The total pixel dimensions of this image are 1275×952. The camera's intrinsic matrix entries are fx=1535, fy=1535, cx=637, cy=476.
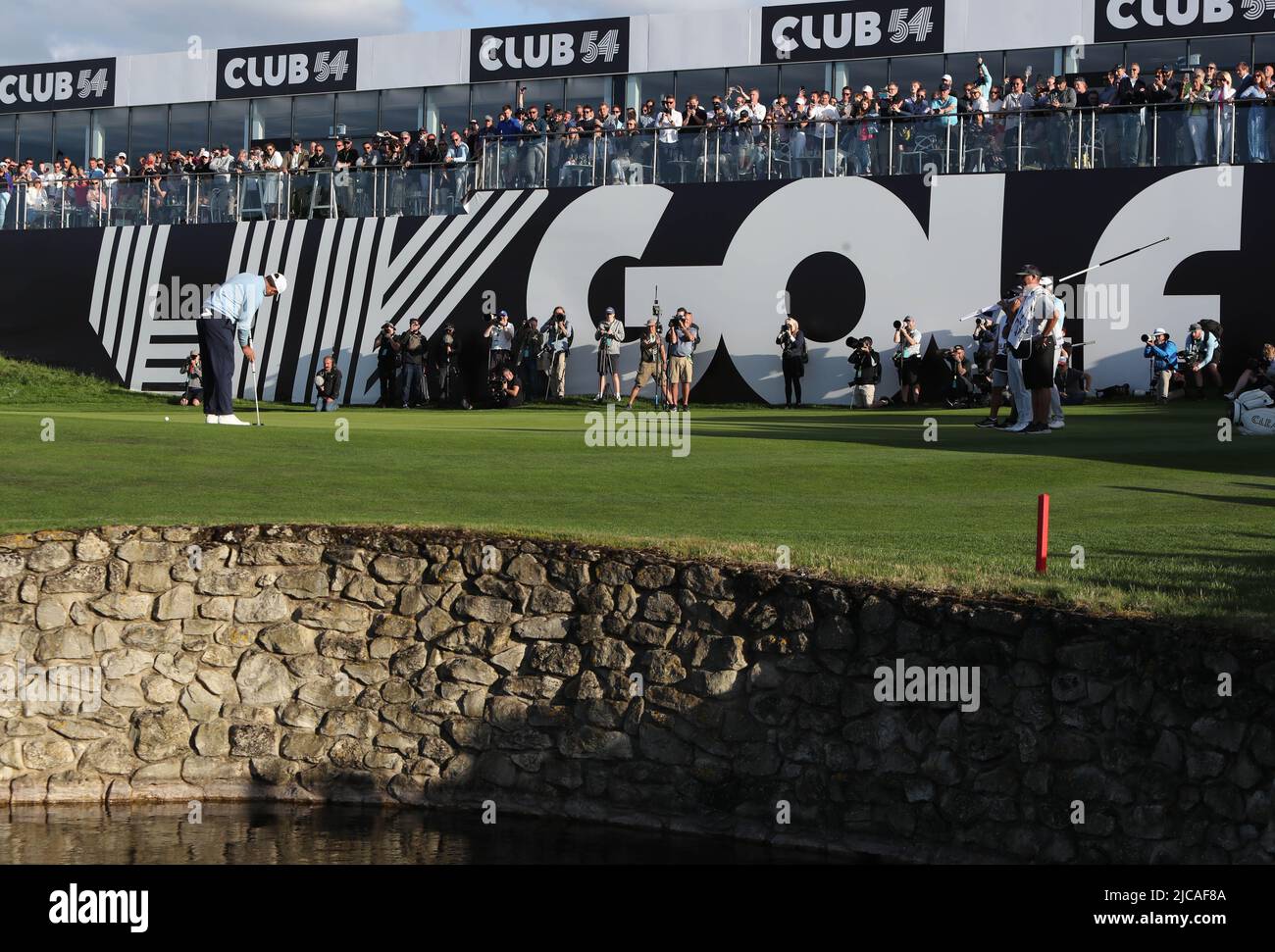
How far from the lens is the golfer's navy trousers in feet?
64.7

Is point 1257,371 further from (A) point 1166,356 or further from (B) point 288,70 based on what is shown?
(B) point 288,70

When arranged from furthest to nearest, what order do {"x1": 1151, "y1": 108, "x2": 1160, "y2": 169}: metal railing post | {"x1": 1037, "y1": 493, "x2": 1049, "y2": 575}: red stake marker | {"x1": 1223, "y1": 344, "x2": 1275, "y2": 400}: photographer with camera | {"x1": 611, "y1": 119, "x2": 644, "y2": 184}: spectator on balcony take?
{"x1": 611, "y1": 119, "x2": 644, "y2": 184}: spectator on balcony < {"x1": 1151, "y1": 108, "x2": 1160, "y2": 169}: metal railing post < {"x1": 1223, "y1": 344, "x2": 1275, "y2": 400}: photographer with camera < {"x1": 1037, "y1": 493, "x2": 1049, "y2": 575}: red stake marker

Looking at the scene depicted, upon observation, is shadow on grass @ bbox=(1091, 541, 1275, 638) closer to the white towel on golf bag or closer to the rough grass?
the rough grass

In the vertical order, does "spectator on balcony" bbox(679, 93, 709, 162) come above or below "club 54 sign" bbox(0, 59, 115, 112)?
below

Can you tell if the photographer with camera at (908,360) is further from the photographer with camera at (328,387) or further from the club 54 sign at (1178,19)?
the photographer with camera at (328,387)

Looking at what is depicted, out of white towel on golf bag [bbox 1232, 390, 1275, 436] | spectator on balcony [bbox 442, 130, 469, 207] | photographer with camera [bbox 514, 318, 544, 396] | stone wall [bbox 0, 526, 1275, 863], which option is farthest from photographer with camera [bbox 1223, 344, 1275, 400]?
spectator on balcony [bbox 442, 130, 469, 207]

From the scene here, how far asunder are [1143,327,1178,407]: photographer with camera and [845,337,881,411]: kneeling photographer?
5.65 metres

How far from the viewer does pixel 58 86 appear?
164 feet

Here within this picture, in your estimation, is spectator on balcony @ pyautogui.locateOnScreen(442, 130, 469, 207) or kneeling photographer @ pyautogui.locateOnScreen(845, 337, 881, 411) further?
spectator on balcony @ pyautogui.locateOnScreen(442, 130, 469, 207)

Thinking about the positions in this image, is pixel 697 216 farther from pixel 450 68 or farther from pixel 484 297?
pixel 450 68

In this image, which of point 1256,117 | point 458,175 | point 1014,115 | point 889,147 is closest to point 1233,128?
point 1256,117

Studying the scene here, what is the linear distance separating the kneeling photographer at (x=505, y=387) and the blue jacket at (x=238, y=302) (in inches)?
609

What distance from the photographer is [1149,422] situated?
82.3 feet

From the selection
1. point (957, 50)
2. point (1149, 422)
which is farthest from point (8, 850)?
point (957, 50)
